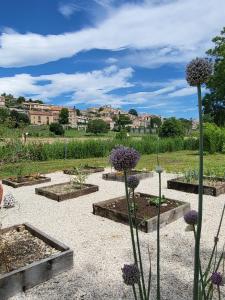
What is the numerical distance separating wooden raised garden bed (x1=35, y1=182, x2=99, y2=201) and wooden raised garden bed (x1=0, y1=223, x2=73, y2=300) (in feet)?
9.70

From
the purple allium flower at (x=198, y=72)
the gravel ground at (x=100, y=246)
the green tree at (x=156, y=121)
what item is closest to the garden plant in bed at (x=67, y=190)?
the gravel ground at (x=100, y=246)

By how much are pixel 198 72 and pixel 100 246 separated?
3.91 meters

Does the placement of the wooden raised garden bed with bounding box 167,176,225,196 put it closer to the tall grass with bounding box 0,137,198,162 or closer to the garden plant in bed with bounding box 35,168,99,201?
the garden plant in bed with bounding box 35,168,99,201

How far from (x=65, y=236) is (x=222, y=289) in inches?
105

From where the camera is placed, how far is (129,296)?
3.39 meters

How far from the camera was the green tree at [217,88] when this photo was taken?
98.6 feet

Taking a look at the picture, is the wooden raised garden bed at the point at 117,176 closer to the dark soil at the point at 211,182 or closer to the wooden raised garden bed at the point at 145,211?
the dark soil at the point at 211,182

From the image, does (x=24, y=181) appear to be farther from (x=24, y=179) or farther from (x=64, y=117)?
(x=64, y=117)

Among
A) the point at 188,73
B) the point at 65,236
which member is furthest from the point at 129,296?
the point at 188,73

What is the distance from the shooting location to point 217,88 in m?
32.7

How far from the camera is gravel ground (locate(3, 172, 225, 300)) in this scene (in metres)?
3.51

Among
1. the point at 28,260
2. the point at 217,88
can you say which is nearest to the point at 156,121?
the point at 28,260

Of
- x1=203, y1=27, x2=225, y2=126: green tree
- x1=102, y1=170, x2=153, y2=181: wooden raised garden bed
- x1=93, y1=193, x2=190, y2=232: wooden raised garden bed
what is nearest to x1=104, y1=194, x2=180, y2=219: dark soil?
x1=93, y1=193, x2=190, y2=232: wooden raised garden bed

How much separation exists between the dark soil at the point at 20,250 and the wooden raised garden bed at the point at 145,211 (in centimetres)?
173
